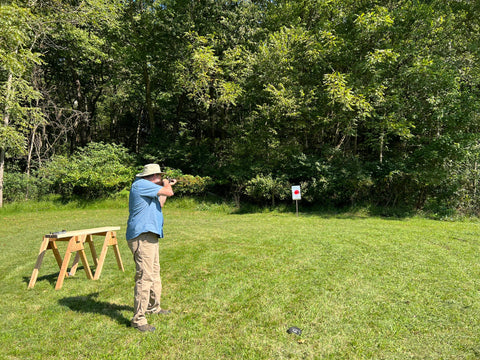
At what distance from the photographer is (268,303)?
4070 mm

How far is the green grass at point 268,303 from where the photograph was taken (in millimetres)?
3096

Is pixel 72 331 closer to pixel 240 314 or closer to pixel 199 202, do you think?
pixel 240 314

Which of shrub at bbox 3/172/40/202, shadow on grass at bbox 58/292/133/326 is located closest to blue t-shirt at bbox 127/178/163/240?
shadow on grass at bbox 58/292/133/326

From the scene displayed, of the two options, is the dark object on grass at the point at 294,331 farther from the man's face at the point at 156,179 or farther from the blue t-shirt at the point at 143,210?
the man's face at the point at 156,179

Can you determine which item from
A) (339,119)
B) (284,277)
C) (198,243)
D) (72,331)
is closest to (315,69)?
(339,119)

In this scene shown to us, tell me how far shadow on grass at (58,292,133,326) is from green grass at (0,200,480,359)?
0.05ft

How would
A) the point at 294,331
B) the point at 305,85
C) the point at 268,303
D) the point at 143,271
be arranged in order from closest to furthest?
the point at 294,331 → the point at 143,271 → the point at 268,303 → the point at 305,85

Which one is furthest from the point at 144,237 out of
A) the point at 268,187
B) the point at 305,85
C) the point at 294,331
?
the point at 305,85

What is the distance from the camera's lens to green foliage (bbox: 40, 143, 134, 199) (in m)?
16.2

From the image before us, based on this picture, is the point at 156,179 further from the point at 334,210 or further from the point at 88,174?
the point at 88,174

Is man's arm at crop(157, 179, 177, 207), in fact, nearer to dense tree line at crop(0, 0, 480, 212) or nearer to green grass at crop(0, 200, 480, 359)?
green grass at crop(0, 200, 480, 359)

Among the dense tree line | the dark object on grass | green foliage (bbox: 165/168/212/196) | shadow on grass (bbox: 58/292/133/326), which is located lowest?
shadow on grass (bbox: 58/292/133/326)

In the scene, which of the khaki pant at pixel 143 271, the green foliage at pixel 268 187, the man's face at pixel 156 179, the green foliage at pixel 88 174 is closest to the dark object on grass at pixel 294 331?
the khaki pant at pixel 143 271

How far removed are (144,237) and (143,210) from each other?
32cm
